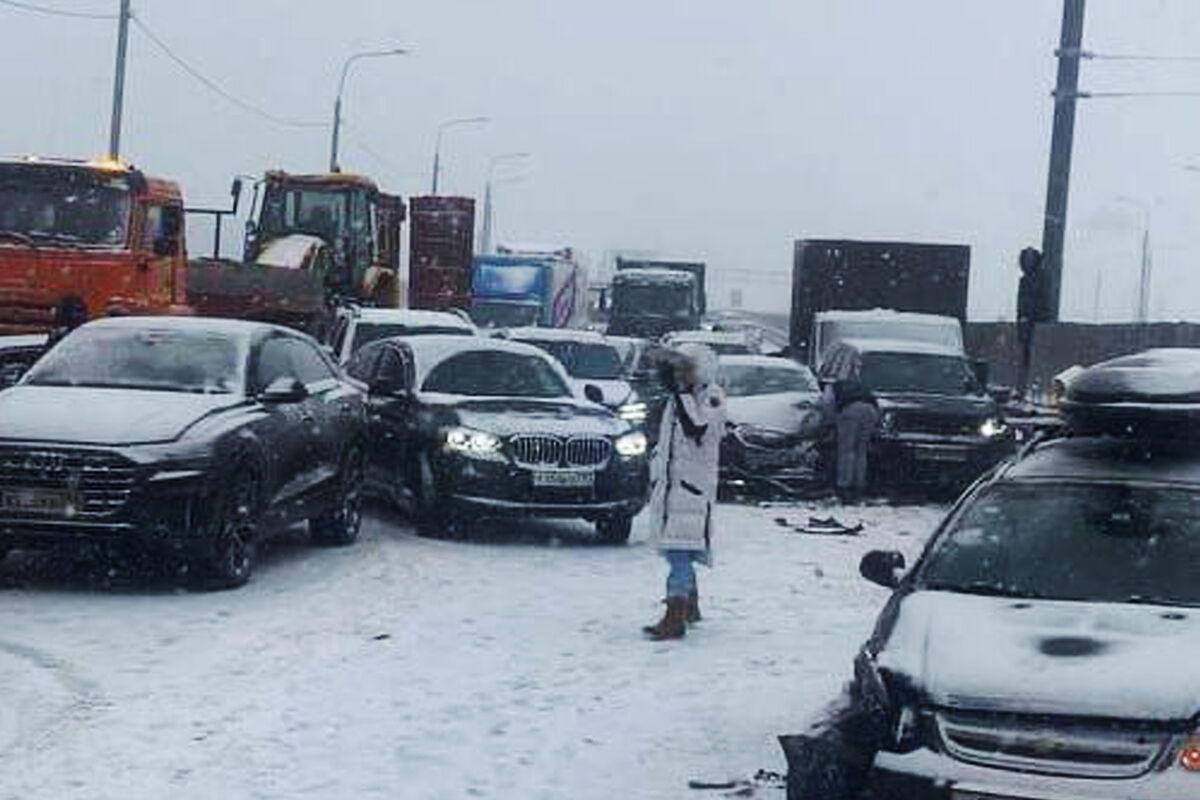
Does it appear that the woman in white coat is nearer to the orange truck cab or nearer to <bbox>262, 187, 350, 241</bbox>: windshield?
the orange truck cab

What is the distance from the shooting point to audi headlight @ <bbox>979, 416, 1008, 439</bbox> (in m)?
18.8

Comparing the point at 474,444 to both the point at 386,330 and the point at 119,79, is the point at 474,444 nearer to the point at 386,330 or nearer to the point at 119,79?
the point at 386,330

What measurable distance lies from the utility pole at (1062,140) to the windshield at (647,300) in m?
17.3

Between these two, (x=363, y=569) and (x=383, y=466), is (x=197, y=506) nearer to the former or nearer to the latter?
(x=363, y=569)

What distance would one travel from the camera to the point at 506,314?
4756 centimetres

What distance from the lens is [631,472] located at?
14.3 metres

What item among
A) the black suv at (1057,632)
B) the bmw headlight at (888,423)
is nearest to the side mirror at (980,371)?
the bmw headlight at (888,423)

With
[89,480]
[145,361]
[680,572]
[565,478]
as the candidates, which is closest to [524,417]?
[565,478]

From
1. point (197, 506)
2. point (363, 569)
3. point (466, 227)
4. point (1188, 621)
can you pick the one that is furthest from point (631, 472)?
point (466, 227)

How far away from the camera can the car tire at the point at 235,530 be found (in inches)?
438

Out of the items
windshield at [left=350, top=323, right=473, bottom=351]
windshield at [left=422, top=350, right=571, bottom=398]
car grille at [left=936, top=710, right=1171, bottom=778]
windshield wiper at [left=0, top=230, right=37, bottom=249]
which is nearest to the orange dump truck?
windshield wiper at [left=0, top=230, right=37, bottom=249]

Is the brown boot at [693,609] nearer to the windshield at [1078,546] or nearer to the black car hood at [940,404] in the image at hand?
the windshield at [1078,546]

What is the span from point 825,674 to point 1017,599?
112 inches

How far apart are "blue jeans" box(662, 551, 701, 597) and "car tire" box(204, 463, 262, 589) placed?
2.74 metres
